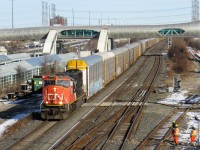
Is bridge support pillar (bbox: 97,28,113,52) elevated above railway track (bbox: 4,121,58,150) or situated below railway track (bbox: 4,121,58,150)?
above

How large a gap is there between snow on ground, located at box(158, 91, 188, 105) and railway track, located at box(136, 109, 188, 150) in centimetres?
529

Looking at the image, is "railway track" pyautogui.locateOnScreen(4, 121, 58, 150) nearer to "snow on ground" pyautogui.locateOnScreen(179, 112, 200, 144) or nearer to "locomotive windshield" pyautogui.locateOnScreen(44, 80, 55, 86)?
"locomotive windshield" pyautogui.locateOnScreen(44, 80, 55, 86)

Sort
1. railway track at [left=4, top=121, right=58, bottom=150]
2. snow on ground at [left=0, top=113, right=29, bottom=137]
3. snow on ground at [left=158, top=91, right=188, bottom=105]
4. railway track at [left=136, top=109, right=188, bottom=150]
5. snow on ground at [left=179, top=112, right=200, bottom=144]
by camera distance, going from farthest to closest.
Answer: snow on ground at [left=158, top=91, right=188, bottom=105] → snow on ground at [left=0, top=113, right=29, bottom=137] → snow on ground at [left=179, top=112, right=200, bottom=144] → railway track at [left=4, top=121, right=58, bottom=150] → railway track at [left=136, top=109, right=188, bottom=150]

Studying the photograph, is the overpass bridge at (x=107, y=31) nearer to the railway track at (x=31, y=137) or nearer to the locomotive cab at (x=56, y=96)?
→ the locomotive cab at (x=56, y=96)

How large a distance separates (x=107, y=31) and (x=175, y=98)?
5322 cm

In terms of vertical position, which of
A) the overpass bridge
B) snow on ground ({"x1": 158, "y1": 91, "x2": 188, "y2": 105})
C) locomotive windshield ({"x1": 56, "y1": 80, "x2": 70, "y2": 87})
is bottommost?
snow on ground ({"x1": 158, "y1": 91, "x2": 188, "y2": 105})

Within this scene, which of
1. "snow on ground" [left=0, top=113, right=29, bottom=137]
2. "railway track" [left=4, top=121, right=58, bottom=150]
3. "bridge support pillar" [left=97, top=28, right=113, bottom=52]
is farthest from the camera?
"bridge support pillar" [left=97, top=28, right=113, bottom=52]

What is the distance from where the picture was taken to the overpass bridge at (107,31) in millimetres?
83625

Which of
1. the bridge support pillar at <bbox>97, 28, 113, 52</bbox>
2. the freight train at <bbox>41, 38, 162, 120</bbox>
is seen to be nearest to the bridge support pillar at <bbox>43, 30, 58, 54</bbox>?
the bridge support pillar at <bbox>97, 28, 113, 52</bbox>

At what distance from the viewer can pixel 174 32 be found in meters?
85.2

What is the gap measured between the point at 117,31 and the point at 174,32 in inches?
511

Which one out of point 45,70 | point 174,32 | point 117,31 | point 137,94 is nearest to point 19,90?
point 45,70

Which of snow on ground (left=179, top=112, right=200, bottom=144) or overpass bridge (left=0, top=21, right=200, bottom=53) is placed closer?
snow on ground (left=179, top=112, right=200, bottom=144)

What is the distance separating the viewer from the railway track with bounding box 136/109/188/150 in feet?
55.5
